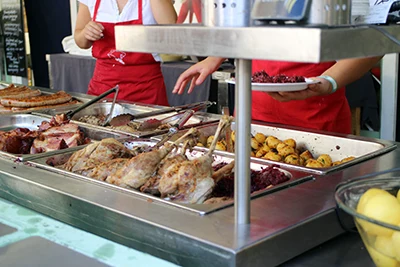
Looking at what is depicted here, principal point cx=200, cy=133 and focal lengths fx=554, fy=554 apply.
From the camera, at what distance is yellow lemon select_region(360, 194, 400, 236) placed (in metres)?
0.90

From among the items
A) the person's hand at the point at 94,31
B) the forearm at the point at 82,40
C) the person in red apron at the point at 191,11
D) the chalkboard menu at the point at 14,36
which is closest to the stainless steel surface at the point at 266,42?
the person in red apron at the point at 191,11

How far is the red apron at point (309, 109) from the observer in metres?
2.44

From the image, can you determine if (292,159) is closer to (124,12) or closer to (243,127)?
(243,127)

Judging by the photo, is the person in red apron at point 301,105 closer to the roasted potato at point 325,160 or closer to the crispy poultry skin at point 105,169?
the roasted potato at point 325,160

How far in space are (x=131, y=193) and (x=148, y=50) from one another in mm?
431

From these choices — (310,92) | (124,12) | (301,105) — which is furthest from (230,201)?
(124,12)

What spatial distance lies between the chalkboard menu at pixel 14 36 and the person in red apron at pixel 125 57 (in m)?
4.06

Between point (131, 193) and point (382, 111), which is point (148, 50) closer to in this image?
point (131, 193)

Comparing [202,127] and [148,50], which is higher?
[148,50]

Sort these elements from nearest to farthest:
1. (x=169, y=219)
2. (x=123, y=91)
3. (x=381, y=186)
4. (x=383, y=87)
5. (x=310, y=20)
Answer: (x=310, y=20) < (x=381, y=186) < (x=169, y=219) < (x=123, y=91) < (x=383, y=87)

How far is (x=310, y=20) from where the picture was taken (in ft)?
2.94

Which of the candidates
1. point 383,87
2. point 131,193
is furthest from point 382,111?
point 131,193

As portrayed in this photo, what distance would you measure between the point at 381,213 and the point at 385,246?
0.18 feet

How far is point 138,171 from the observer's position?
145cm
